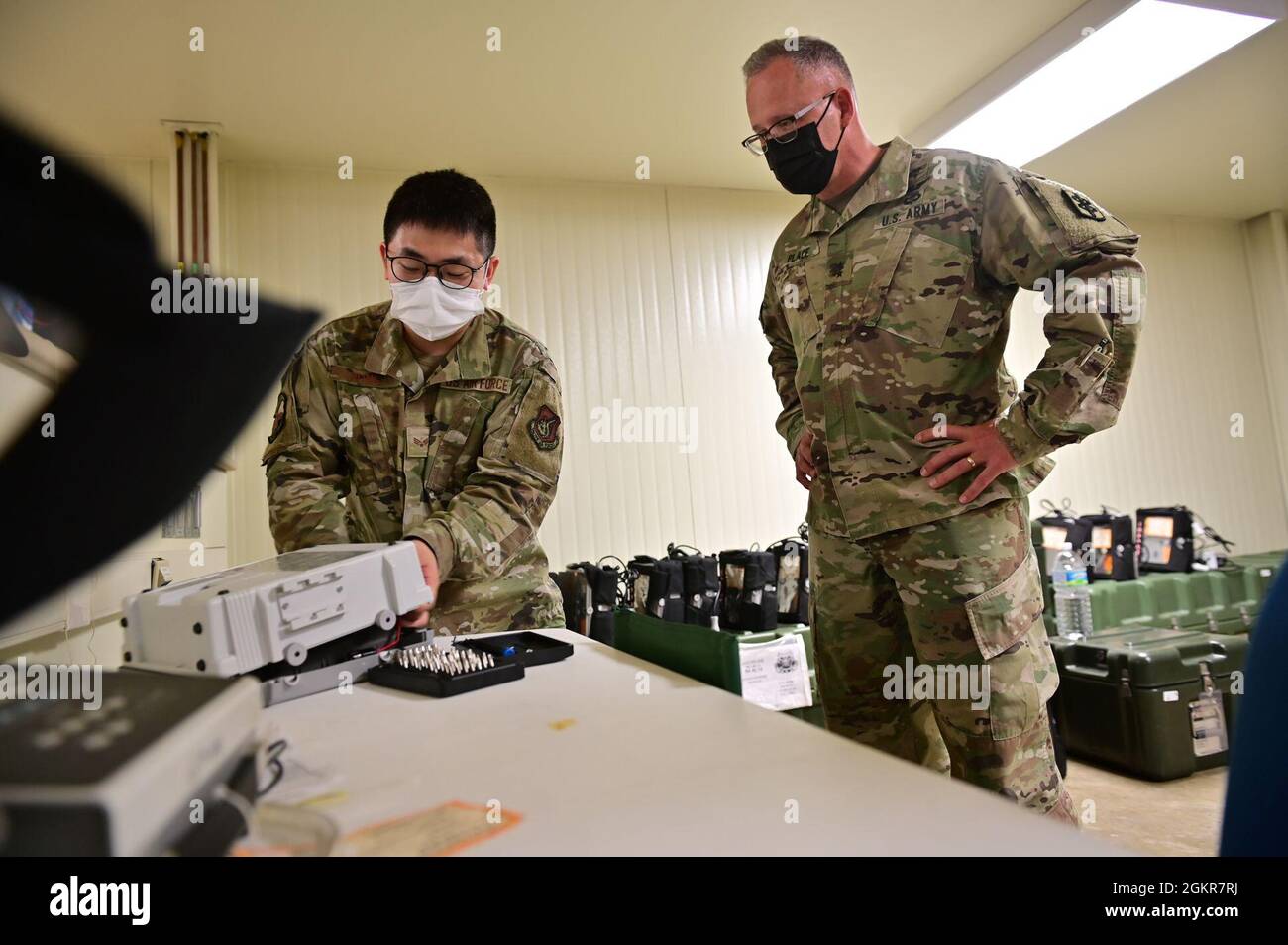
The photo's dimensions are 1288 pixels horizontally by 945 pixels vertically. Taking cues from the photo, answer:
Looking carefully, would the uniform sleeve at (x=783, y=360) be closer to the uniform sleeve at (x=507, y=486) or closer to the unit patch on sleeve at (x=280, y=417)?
the uniform sleeve at (x=507, y=486)

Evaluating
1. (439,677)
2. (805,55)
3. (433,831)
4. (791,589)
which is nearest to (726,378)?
(791,589)

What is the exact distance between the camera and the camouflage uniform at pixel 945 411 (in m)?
1.29

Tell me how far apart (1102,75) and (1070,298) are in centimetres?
266

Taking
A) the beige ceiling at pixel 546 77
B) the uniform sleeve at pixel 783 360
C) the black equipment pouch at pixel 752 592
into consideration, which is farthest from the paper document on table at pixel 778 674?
the beige ceiling at pixel 546 77

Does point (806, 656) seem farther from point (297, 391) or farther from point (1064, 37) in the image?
point (1064, 37)

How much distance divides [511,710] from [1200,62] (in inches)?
156

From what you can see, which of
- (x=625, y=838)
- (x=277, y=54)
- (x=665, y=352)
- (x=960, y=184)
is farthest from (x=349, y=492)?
(x=665, y=352)

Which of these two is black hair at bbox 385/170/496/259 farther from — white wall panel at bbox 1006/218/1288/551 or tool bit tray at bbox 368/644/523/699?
white wall panel at bbox 1006/218/1288/551

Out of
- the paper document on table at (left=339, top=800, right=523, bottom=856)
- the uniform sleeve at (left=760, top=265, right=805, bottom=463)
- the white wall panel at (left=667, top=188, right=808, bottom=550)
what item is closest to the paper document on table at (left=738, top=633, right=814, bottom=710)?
the uniform sleeve at (left=760, top=265, right=805, bottom=463)

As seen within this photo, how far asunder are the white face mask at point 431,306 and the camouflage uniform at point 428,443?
0.16 ft

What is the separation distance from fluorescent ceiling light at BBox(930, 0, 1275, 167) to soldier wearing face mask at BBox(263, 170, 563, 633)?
232 cm

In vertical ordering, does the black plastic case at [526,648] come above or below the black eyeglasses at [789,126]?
below

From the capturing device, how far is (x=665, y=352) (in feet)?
13.4
